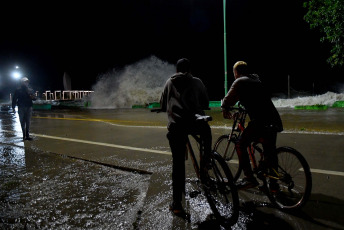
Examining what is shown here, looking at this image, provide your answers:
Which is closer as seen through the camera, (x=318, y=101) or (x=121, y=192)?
(x=121, y=192)

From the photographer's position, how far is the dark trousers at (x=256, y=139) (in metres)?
3.64

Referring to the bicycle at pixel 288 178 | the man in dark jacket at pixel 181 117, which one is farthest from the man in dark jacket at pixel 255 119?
the man in dark jacket at pixel 181 117

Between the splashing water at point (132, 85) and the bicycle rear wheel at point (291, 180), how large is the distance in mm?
28780

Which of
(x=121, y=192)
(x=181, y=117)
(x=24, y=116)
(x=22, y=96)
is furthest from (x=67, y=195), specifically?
(x=22, y=96)

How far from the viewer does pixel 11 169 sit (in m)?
5.83

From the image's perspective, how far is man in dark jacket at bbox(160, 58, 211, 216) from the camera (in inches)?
138

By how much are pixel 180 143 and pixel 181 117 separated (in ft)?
1.11

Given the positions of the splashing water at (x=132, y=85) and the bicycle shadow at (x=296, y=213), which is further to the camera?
the splashing water at (x=132, y=85)

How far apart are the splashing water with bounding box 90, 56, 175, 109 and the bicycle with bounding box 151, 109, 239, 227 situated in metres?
28.8

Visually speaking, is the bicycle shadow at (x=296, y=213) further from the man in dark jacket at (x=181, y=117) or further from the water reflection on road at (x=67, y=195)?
the water reflection on road at (x=67, y=195)

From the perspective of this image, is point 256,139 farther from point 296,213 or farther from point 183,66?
point 183,66

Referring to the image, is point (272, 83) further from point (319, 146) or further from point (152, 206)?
point (152, 206)

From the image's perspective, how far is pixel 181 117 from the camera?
138 inches

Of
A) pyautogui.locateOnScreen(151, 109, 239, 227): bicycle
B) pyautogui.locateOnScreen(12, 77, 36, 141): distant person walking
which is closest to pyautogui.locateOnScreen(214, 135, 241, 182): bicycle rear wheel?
pyautogui.locateOnScreen(151, 109, 239, 227): bicycle
